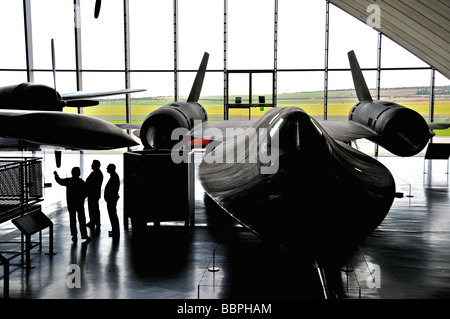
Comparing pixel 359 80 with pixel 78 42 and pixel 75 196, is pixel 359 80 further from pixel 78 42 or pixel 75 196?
pixel 78 42

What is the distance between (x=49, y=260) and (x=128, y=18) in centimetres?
1427

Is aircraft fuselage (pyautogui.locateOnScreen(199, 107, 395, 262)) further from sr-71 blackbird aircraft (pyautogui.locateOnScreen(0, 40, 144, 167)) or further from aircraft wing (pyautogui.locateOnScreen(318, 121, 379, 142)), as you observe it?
aircraft wing (pyautogui.locateOnScreen(318, 121, 379, 142))

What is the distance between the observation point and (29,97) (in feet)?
23.5

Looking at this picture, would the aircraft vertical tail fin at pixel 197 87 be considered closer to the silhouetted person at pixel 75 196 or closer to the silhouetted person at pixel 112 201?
the silhouetted person at pixel 112 201

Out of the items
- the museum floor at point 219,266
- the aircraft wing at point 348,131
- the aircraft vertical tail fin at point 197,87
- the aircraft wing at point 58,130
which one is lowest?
the museum floor at point 219,266

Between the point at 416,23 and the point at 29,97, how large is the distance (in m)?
10.9

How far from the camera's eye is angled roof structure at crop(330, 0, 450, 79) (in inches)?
408

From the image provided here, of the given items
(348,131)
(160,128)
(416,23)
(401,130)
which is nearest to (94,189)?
(160,128)

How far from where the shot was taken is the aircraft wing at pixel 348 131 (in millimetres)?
8914

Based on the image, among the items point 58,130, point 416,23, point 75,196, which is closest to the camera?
point 58,130

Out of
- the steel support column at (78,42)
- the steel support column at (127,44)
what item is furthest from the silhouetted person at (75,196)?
the steel support column at (78,42)

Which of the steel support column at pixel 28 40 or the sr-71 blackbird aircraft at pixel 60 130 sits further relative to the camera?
the steel support column at pixel 28 40

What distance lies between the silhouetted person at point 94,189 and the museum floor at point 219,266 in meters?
0.30

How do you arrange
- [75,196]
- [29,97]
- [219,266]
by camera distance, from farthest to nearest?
[29,97]
[75,196]
[219,266]
